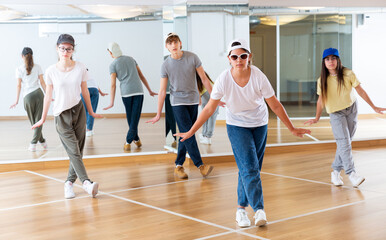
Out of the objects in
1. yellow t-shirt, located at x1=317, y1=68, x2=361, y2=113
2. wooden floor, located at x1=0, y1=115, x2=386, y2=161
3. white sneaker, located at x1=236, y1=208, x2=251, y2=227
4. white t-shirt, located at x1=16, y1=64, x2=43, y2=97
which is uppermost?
white t-shirt, located at x1=16, y1=64, x2=43, y2=97

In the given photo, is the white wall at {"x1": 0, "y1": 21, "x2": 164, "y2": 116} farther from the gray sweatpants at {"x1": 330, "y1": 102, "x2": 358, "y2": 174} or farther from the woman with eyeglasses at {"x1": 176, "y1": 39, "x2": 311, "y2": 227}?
the woman with eyeglasses at {"x1": 176, "y1": 39, "x2": 311, "y2": 227}

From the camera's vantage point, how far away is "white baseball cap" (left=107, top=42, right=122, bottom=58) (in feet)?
23.9

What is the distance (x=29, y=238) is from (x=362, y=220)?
8.64 ft

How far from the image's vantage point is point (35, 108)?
7121 mm

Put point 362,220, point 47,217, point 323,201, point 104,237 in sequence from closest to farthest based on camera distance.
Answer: point 104,237, point 362,220, point 47,217, point 323,201

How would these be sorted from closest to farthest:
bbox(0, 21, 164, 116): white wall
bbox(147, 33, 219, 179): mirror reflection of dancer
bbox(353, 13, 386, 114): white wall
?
bbox(147, 33, 219, 179): mirror reflection of dancer < bbox(0, 21, 164, 116): white wall < bbox(353, 13, 386, 114): white wall

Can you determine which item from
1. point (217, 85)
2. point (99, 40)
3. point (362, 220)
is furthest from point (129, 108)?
point (362, 220)

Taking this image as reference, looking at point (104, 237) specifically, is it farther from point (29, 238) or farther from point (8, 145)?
point (8, 145)

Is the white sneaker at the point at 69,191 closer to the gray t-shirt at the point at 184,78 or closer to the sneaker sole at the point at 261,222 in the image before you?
the gray t-shirt at the point at 184,78

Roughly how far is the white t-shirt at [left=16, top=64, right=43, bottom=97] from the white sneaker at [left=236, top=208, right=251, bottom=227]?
159 inches

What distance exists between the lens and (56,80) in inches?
200

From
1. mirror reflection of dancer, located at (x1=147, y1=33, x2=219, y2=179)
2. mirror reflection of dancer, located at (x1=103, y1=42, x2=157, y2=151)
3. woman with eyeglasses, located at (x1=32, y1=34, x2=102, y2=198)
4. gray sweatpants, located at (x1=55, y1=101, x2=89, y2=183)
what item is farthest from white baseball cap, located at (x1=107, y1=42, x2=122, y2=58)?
gray sweatpants, located at (x1=55, y1=101, x2=89, y2=183)

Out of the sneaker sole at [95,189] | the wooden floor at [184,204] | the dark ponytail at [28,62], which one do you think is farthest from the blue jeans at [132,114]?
the sneaker sole at [95,189]

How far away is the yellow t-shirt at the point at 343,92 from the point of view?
5.37 meters
